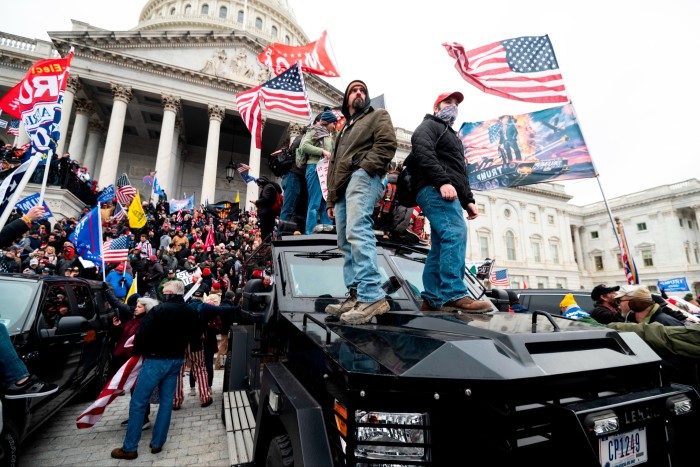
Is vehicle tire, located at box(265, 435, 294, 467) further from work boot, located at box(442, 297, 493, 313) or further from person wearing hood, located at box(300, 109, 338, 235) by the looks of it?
person wearing hood, located at box(300, 109, 338, 235)

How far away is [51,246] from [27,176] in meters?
7.01

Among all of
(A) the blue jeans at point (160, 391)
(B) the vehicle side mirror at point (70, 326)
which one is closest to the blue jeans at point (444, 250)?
(A) the blue jeans at point (160, 391)

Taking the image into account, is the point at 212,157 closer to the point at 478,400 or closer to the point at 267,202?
the point at 267,202

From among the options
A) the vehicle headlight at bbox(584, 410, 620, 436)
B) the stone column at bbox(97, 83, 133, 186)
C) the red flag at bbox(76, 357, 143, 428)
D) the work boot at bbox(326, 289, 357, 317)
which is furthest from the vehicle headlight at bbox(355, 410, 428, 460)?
the stone column at bbox(97, 83, 133, 186)

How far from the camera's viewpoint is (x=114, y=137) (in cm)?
2289

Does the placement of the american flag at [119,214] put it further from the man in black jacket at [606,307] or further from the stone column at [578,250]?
the stone column at [578,250]

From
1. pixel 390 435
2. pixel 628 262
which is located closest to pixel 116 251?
pixel 390 435

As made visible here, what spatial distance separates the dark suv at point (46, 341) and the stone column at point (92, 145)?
27056mm

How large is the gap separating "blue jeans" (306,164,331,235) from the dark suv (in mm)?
3127

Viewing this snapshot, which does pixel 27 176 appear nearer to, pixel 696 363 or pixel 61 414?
pixel 61 414

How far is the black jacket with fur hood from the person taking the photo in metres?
2.84

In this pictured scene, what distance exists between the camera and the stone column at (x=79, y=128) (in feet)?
76.7

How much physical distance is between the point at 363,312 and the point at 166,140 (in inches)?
1046

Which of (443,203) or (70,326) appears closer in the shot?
(443,203)
